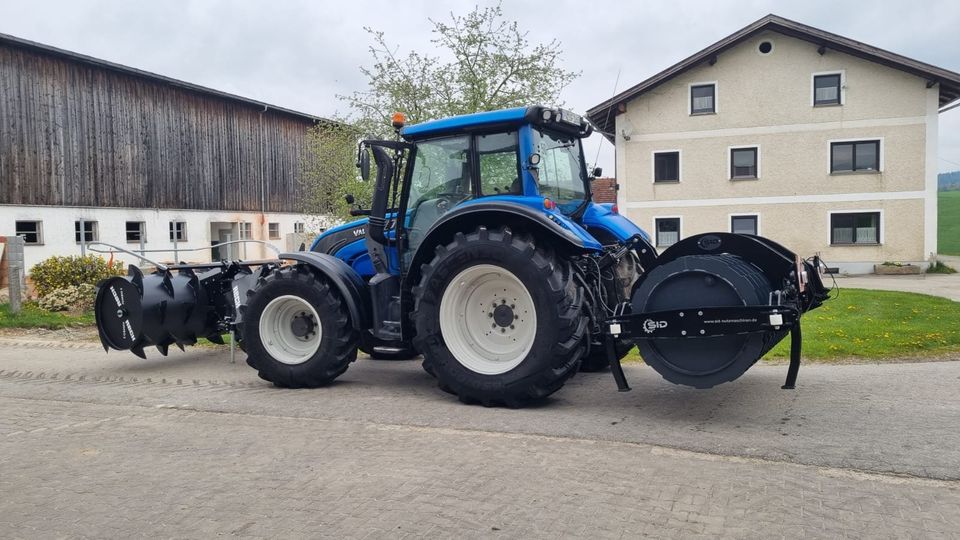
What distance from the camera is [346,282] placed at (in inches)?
299

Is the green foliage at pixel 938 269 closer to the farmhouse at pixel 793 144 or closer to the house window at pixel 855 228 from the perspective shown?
the farmhouse at pixel 793 144

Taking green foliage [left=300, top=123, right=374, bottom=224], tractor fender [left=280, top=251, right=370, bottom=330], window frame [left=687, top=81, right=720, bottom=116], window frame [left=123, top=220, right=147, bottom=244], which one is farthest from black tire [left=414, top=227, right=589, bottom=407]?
window frame [left=123, top=220, right=147, bottom=244]

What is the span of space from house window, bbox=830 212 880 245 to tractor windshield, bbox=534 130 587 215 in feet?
75.2

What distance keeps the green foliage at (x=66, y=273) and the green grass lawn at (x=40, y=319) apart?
85 cm

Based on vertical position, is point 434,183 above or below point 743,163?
below

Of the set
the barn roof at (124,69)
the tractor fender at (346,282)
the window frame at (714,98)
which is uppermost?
the barn roof at (124,69)

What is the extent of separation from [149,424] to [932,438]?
6001 mm

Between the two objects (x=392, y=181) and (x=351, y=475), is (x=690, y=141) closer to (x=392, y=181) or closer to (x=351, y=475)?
(x=392, y=181)

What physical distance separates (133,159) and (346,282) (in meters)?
25.1

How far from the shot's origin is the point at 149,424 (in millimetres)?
6414

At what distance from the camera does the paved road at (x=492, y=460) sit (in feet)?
13.3

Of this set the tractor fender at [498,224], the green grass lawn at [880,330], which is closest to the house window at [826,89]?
the green grass lawn at [880,330]

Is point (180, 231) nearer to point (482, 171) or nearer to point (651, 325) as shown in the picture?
point (482, 171)

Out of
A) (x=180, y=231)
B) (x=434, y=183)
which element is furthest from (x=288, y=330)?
(x=180, y=231)
